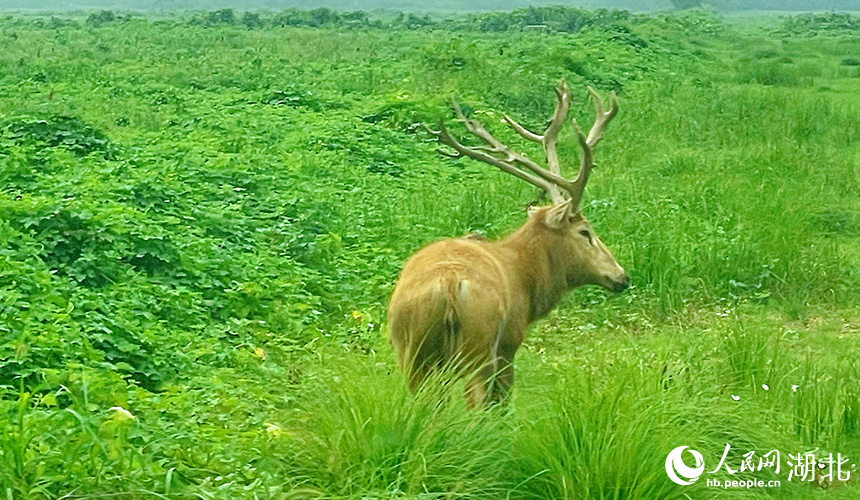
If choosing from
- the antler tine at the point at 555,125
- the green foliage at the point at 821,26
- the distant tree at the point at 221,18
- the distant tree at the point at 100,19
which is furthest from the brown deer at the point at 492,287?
the green foliage at the point at 821,26

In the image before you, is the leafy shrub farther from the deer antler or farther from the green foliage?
the green foliage

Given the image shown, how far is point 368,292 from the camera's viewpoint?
9.03 m

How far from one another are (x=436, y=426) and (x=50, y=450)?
1516mm

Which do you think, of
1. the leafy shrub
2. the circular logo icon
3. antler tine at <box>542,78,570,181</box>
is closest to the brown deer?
antler tine at <box>542,78,570,181</box>

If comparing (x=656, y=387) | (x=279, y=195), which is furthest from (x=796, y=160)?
(x=656, y=387)

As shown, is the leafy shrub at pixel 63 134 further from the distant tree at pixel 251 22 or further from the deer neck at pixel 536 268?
the distant tree at pixel 251 22

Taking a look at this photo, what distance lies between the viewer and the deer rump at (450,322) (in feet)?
18.9

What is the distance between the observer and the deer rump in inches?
226

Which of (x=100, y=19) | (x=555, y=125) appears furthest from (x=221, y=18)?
(x=555, y=125)

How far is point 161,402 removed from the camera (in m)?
5.89

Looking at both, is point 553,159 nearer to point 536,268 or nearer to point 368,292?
point 536,268

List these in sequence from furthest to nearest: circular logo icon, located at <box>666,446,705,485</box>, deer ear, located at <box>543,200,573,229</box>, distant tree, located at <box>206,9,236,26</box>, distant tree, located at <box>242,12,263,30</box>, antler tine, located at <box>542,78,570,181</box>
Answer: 1. distant tree, located at <box>206,9,236,26</box>
2. distant tree, located at <box>242,12,263,30</box>
3. antler tine, located at <box>542,78,570,181</box>
4. deer ear, located at <box>543,200,573,229</box>
5. circular logo icon, located at <box>666,446,705,485</box>

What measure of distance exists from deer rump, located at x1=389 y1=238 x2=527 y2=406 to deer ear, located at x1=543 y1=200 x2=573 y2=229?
42.1 inches

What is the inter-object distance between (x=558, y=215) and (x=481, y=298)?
138 cm
